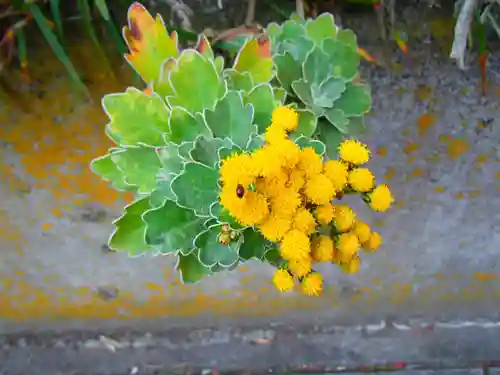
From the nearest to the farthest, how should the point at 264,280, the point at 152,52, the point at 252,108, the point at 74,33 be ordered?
the point at 252,108 < the point at 152,52 < the point at 74,33 < the point at 264,280

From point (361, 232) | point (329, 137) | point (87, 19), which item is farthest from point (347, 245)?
point (87, 19)

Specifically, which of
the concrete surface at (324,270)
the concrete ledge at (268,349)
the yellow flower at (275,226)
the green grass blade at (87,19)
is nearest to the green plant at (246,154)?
the yellow flower at (275,226)

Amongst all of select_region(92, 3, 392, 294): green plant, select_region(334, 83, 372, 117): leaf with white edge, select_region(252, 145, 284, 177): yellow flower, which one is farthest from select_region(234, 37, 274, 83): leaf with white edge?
select_region(252, 145, 284, 177): yellow flower

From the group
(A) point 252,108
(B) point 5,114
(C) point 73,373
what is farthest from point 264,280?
(A) point 252,108

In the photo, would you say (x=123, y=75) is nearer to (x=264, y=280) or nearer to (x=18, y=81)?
(x=18, y=81)

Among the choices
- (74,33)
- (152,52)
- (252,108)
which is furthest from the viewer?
(74,33)

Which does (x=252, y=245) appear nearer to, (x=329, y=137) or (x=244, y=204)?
(x=244, y=204)

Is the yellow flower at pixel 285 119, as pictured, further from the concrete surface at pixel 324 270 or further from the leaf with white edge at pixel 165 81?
the concrete surface at pixel 324 270
